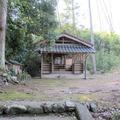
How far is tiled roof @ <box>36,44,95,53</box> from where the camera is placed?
68.7 ft

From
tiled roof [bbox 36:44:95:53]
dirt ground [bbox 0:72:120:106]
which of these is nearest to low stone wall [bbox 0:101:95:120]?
dirt ground [bbox 0:72:120:106]

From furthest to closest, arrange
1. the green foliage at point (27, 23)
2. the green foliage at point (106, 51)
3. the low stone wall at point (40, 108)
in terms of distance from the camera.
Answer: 1. the green foliage at point (106, 51)
2. the green foliage at point (27, 23)
3. the low stone wall at point (40, 108)

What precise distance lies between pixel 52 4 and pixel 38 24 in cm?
173

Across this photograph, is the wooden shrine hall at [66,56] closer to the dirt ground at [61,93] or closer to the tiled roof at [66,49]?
the tiled roof at [66,49]

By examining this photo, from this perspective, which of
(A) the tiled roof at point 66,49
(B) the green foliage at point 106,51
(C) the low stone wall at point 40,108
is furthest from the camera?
(B) the green foliage at point 106,51

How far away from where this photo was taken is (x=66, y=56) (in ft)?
76.4

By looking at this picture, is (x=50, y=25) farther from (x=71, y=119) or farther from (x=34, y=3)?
(x=71, y=119)

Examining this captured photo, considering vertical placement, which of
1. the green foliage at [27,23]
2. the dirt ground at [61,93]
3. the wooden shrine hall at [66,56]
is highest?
the green foliage at [27,23]

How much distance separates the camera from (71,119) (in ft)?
19.4

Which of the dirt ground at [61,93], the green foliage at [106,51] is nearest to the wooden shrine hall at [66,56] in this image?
the green foliage at [106,51]

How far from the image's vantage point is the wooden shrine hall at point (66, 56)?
71.8 feet

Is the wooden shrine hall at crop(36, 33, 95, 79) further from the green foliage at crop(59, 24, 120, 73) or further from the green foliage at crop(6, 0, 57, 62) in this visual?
the green foliage at crop(59, 24, 120, 73)

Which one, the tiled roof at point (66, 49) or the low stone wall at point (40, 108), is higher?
the tiled roof at point (66, 49)

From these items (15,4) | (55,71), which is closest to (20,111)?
(15,4)
